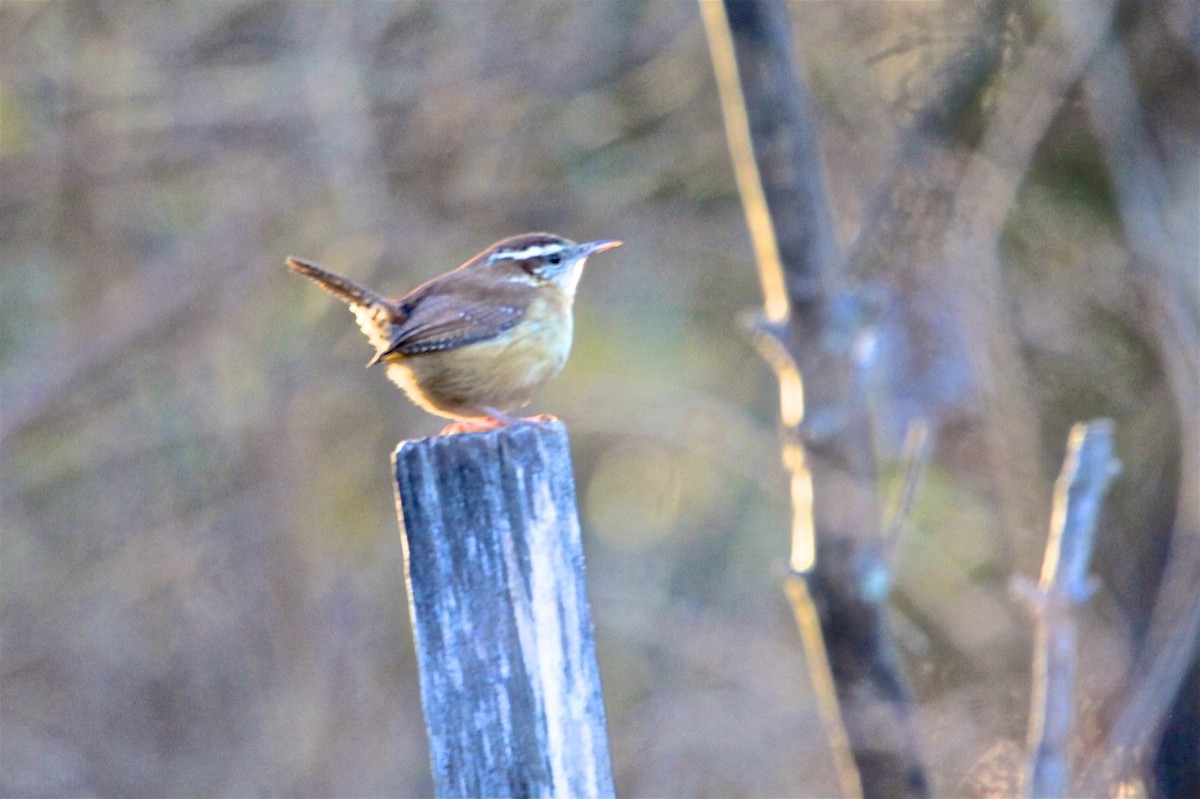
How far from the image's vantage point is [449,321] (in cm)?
356

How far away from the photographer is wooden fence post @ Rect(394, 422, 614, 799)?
81.0 inches

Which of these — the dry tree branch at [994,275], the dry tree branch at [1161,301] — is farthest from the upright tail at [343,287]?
the dry tree branch at [994,275]

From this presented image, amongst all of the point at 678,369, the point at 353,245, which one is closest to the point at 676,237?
the point at 678,369

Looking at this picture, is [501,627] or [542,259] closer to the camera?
[501,627]

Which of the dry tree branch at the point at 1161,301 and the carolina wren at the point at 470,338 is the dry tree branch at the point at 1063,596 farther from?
the carolina wren at the point at 470,338

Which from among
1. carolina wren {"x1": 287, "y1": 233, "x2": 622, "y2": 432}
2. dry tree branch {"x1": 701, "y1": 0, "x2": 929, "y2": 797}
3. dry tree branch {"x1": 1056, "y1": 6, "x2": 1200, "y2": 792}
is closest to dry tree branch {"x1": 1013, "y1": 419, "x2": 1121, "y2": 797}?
dry tree branch {"x1": 701, "y1": 0, "x2": 929, "y2": 797}

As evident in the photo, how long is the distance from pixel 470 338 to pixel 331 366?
4136 mm

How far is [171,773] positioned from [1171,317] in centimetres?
561

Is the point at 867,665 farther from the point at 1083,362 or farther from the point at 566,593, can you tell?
the point at 1083,362

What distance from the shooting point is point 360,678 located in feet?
25.1

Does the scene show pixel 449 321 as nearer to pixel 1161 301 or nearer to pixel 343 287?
pixel 343 287

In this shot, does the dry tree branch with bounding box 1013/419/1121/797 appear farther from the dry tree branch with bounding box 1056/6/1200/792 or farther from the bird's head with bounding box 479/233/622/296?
the bird's head with bounding box 479/233/622/296

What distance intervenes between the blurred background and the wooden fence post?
168 inches

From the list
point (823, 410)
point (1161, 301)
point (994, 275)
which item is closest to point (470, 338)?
point (823, 410)
